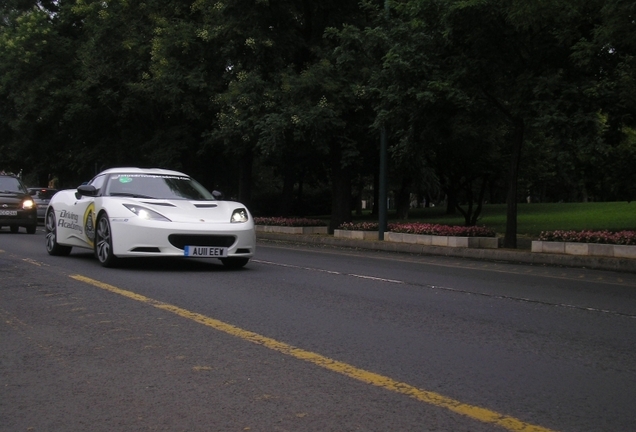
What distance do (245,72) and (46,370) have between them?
66.4 feet

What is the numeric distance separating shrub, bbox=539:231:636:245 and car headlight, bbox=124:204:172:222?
30.8 feet

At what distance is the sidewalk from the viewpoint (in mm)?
14695

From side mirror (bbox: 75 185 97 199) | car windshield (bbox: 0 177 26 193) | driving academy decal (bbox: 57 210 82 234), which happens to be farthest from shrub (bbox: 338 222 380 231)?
side mirror (bbox: 75 185 97 199)

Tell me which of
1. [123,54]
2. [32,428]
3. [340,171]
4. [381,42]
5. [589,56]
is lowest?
[32,428]

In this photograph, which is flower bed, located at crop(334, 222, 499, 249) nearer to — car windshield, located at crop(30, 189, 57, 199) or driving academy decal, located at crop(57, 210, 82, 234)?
driving academy decal, located at crop(57, 210, 82, 234)

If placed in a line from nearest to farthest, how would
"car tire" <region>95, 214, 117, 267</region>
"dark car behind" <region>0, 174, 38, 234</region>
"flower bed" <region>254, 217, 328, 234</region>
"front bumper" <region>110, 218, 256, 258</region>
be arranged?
1. "front bumper" <region>110, 218, 256, 258</region>
2. "car tire" <region>95, 214, 117, 267</region>
3. "dark car behind" <region>0, 174, 38, 234</region>
4. "flower bed" <region>254, 217, 328, 234</region>

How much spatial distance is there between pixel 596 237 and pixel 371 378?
39.6 ft

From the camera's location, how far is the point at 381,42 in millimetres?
19922

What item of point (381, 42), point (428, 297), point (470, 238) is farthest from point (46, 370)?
point (381, 42)

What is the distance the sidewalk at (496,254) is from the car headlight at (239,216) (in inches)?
280

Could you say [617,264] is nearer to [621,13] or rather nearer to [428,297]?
[621,13]

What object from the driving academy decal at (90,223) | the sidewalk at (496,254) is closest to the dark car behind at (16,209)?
the sidewalk at (496,254)

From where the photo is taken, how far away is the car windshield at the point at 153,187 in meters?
11.8

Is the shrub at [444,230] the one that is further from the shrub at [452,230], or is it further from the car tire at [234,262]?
the car tire at [234,262]
